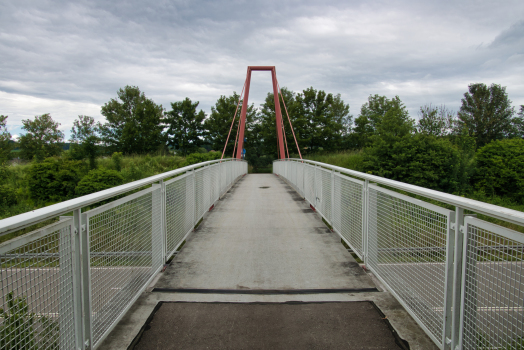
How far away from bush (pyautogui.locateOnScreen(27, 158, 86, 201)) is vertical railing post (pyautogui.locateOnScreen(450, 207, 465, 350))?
17609 mm

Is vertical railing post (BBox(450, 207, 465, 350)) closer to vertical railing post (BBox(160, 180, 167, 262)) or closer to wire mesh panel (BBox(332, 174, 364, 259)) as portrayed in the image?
wire mesh panel (BBox(332, 174, 364, 259))

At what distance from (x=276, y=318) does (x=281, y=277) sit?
2.78 ft

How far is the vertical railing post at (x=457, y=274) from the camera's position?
6.03ft

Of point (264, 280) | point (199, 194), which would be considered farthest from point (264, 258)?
point (199, 194)

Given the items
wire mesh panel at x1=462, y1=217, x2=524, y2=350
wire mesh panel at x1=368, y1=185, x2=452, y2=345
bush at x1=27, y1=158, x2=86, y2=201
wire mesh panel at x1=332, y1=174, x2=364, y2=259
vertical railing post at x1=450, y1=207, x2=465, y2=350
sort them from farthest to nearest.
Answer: bush at x1=27, y1=158, x2=86, y2=201, wire mesh panel at x1=332, y1=174, x2=364, y2=259, wire mesh panel at x1=368, y1=185, x2=452, y2=345, vertical railing post at x1=450, y1=207, x2=465, y2=350, wire mesh panel at x1=462, y1=217, x2=524, y2=350

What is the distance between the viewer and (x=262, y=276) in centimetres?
341

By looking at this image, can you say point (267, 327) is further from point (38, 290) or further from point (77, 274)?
point (38, 290)

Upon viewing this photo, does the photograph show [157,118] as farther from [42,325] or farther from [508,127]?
[508,127]

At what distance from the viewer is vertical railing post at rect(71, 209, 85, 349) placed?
1847 mm

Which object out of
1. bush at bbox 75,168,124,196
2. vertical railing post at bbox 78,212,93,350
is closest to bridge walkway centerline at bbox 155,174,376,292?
vertical railing post at bbox 78,212,93,350

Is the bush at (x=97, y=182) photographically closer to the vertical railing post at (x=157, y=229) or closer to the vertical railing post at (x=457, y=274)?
the vertical railing post at (x=157, y=229)

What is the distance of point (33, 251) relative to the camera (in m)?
1.52

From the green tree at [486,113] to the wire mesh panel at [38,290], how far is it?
165 feet

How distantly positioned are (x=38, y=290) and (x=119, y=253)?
868 mm
